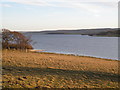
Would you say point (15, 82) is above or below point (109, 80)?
above

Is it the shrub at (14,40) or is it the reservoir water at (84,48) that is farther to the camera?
the reservoir water at (84,48)

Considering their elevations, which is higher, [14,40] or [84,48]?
[14,40]

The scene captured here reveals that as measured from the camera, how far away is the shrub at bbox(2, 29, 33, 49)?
65.0ft

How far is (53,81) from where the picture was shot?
5148 millimetres

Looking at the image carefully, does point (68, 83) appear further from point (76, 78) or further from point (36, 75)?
point (36, 75)

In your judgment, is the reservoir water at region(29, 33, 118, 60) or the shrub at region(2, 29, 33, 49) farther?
the reservoir water at region(29, 33, 118, 60)

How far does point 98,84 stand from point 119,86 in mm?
804

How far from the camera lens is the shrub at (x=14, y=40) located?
19812 millimetres

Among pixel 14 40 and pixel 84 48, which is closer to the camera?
pixel 14 40

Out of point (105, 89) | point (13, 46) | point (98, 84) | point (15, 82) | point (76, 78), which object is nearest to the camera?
point (15, 82)

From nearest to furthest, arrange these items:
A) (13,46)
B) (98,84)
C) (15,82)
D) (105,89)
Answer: (15,82), (105,89), (98,84), (13,46)

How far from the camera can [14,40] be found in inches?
829

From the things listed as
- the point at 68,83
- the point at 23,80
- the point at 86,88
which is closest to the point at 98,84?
the point at 86,88

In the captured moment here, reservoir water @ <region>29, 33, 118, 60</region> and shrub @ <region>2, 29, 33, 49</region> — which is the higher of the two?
shrub @ <region>2, 29, 33, 49</region>
